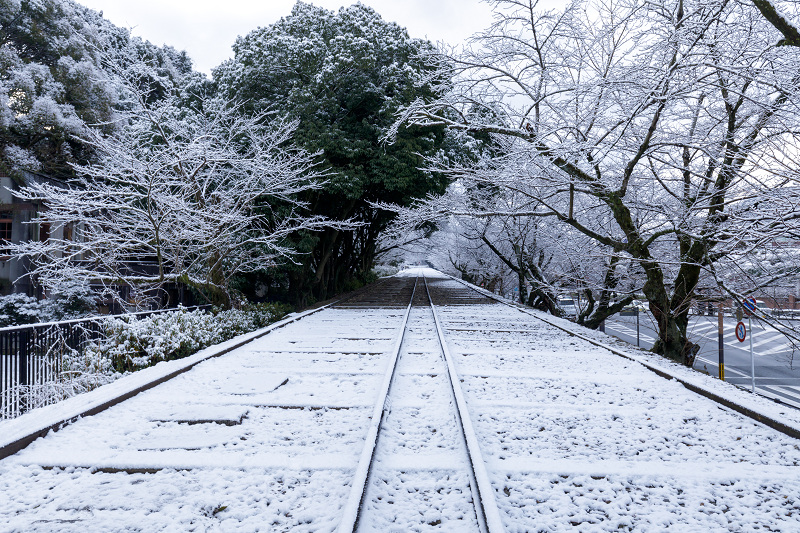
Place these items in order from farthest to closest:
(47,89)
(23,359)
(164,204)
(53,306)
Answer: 1. (47,89)
2. (53,306)
3. (164,204)
4. (23,359)

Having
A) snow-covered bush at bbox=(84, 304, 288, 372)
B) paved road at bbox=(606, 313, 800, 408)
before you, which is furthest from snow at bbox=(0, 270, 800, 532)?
paved road at bbox=(606, 313, 800, 408)

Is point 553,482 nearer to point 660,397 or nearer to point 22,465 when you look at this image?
point 660,397

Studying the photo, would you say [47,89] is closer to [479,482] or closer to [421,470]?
[421,470]

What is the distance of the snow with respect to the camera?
2.87 meters

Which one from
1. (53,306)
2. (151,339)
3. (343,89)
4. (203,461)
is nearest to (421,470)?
(203,461)

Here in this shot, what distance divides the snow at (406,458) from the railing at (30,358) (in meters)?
2.14

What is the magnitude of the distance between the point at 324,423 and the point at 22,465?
2.29 metres

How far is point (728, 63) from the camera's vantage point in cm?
623

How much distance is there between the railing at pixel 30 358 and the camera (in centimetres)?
644

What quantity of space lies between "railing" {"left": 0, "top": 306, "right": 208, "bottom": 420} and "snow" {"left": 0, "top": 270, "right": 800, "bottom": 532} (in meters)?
2.14

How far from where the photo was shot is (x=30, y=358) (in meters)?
→ 6.82

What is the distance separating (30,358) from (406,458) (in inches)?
248

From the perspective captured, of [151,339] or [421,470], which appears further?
[151,339]

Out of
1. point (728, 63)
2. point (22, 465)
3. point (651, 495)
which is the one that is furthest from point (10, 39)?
point (651, 495)
